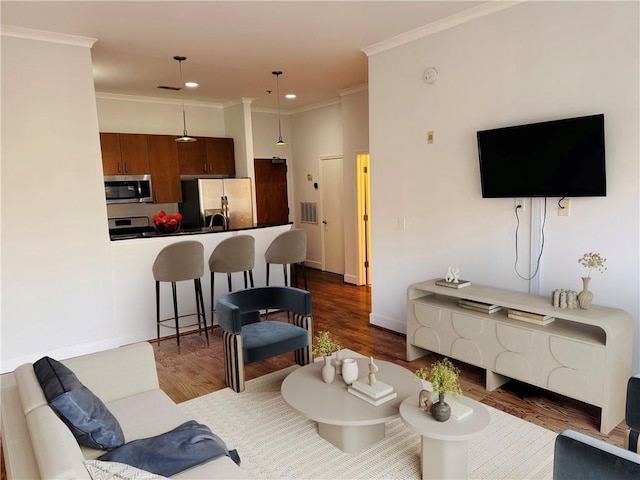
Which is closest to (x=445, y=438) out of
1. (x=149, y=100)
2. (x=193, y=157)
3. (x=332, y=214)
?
(x=332, y=214)

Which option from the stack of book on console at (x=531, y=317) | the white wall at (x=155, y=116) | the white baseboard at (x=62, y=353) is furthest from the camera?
the white wall at (x=155, y=116)

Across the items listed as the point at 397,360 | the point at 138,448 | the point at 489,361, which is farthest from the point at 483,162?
the point at 138,448

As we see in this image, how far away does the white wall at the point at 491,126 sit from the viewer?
9.41ft

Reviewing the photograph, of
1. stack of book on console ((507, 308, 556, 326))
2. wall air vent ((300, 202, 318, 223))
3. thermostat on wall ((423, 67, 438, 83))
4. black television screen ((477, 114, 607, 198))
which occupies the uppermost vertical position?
thermostat on wall ((423, 67, 438, 83))

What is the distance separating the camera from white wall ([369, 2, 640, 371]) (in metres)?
2.87

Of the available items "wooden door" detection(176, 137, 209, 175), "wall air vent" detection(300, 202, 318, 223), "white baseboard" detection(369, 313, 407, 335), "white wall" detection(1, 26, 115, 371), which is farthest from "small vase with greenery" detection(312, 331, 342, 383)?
"wall air vent" detection(300, 202, 318, 223)

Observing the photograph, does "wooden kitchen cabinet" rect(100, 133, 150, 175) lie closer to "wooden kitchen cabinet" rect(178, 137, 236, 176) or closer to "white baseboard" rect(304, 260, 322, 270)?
"wooden kitchen cabinet" rect(178, 137, 236, 176)

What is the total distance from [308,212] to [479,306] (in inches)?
198

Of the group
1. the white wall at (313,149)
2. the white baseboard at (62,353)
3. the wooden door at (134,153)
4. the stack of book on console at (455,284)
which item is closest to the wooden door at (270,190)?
the white wall at (313,149)

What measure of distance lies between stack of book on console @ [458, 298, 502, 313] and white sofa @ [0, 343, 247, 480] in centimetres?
203

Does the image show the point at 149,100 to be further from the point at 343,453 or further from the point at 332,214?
the point at 343,453

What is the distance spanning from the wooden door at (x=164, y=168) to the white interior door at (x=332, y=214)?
7.96 feet

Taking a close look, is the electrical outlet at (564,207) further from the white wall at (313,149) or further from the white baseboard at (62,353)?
the white wall at (313,149)

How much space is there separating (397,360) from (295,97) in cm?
464
